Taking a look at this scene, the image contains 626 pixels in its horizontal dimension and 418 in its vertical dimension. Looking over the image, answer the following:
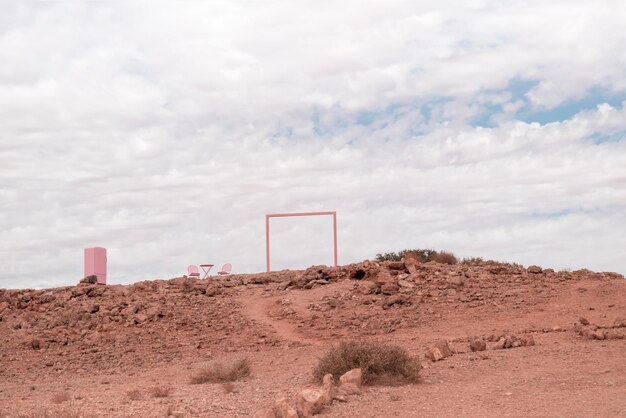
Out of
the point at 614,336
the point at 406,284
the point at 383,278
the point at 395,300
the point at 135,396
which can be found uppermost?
the point at 383,278

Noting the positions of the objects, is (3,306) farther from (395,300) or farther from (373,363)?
(373,363)

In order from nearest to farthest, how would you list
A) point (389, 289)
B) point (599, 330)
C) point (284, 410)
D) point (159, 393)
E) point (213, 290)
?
Answer: point (284, 410) → point (159, 393) → point (599, 330) → point (389, 289) → point (213, 290)

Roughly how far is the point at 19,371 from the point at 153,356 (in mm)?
3600

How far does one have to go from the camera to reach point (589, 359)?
1678 centimetres

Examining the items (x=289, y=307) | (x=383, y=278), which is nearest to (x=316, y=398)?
(x=289, y=307)

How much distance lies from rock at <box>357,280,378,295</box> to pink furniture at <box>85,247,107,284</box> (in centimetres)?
1100

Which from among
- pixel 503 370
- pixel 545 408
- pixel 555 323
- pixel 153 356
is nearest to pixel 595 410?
pixel 545 408

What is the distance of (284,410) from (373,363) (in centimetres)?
385

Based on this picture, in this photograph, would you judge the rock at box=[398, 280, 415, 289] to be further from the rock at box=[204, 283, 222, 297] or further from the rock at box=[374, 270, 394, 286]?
the rock at box=[204, 283, 222, 297]

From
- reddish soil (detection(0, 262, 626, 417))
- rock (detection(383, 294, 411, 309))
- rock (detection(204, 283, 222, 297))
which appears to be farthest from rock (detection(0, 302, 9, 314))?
rock (detection(383, 294, 411, 309))

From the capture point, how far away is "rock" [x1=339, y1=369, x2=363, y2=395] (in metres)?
14.2

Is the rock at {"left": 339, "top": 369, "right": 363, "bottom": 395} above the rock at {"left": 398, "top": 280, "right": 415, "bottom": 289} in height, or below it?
below

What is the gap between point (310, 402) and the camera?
41.4ft

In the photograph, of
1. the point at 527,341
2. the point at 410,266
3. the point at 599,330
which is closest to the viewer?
the point at 527,341
